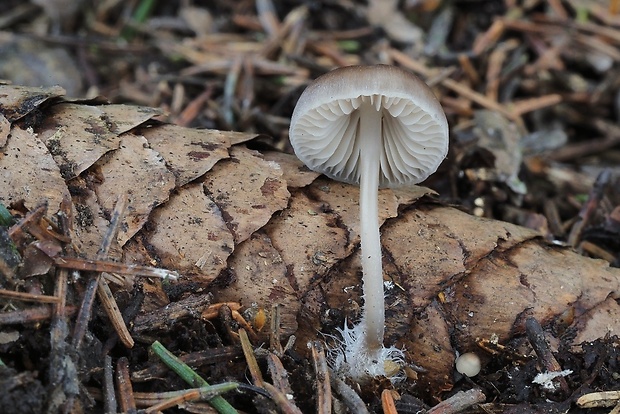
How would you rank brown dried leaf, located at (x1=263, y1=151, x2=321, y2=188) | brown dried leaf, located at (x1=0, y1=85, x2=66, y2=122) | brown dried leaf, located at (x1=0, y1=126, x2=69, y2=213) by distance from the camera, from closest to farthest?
brown dried leaf, located at (x1=0, y1=126, x2=69, y2=213)
brown dried leaf, located at (x1=0, y1=85, x2=66, y2=122)
brown dried leaf, located at (x1=263, y1=151, x2=321, y2=188)

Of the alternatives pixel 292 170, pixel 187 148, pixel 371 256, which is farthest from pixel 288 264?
pixel 187 148

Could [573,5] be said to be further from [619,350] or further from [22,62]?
[22,62]

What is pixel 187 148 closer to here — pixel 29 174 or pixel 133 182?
pixel 133 182

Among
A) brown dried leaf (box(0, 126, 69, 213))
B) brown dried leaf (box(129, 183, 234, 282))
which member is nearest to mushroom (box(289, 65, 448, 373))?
brown dried leaf (box(129, 183, 234, 282))

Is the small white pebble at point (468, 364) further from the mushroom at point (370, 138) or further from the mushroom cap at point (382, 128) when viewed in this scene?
the mushroom cap at point (382, 128)

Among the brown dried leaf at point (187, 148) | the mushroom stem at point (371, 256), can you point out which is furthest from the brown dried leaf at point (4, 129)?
the mushroom stem at point (371, 256)

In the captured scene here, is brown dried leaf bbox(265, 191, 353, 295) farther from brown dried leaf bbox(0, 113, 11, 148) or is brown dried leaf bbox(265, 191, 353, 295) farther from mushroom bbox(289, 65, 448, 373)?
brown dried leaf bbox(0, 113, 11, 148)

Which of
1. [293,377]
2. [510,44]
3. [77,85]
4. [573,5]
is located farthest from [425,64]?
[293,377]
